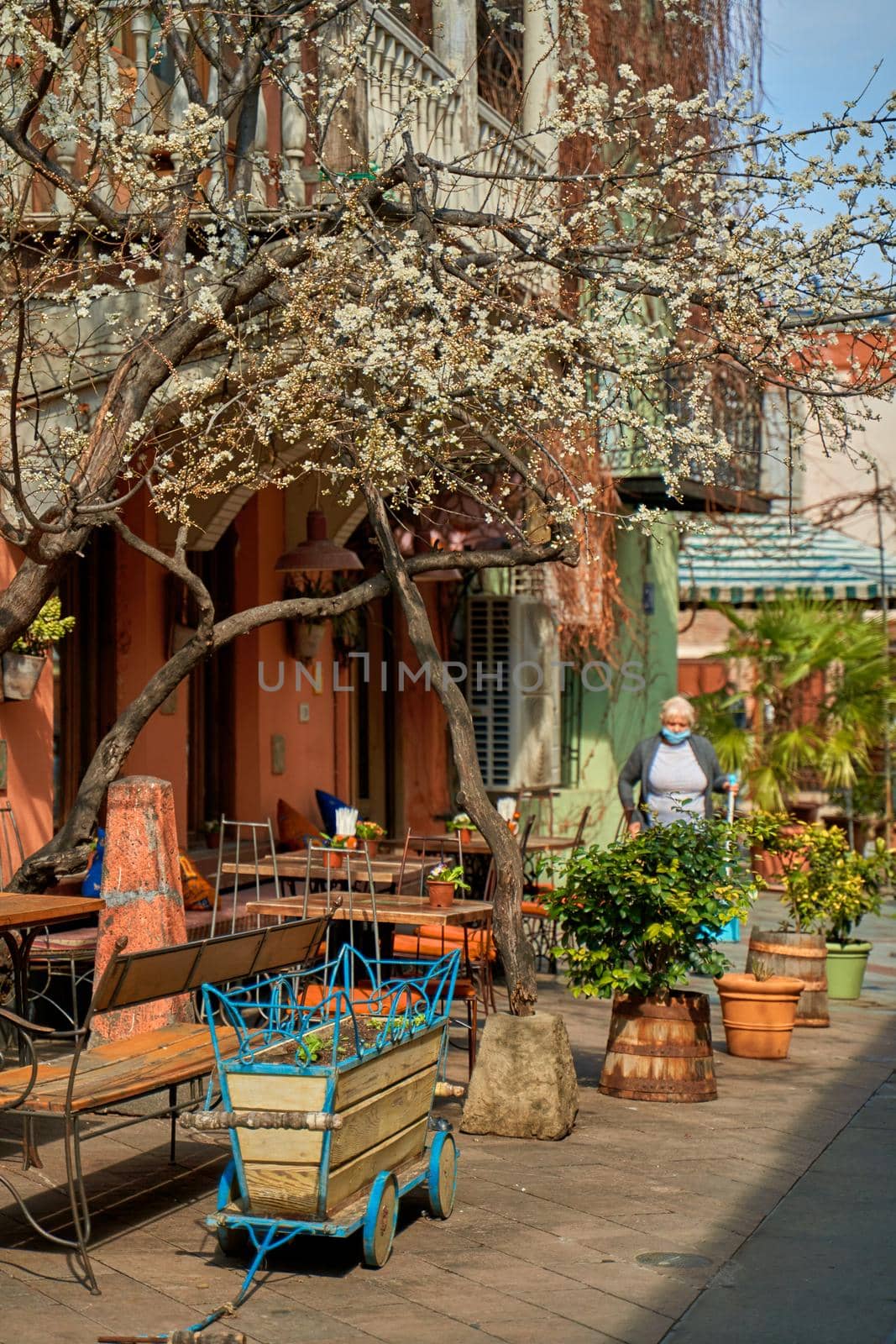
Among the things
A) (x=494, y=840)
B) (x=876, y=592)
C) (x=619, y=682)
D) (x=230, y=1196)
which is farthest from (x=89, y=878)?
(x=876, y=592)

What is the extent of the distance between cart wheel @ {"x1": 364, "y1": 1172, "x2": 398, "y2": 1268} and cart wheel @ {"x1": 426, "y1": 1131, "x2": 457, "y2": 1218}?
33 cm

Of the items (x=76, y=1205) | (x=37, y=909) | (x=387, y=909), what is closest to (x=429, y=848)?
(x=387, y=909)

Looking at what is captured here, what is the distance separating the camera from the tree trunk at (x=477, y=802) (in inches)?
295

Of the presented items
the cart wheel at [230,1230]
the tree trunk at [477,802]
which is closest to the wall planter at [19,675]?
the tree trunk at [477,802]

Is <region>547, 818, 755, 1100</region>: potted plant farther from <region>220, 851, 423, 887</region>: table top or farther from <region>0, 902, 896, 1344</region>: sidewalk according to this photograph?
<region>220, 851, 423, 887</region>: table top

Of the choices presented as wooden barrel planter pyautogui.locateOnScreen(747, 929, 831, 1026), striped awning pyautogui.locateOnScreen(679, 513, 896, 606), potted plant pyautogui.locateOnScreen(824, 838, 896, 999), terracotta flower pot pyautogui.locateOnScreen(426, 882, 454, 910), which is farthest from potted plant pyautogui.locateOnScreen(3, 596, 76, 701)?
striped awning pyautogui.locateOnScreen(679, 513, 896, 606)

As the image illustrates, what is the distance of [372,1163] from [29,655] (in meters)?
4.39

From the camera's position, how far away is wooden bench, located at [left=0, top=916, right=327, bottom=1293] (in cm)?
525

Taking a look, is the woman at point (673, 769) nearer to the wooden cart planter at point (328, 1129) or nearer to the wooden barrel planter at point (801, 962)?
the wooden barrel planter at point (801, 962)

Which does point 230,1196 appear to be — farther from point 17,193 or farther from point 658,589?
point 658,589

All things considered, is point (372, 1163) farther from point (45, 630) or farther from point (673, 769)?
point (673, 769)

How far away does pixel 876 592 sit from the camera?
2158 cm

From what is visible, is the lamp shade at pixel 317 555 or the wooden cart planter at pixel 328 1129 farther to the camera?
the lamp shade at pixel 317 555

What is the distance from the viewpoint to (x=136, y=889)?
7582 mm
